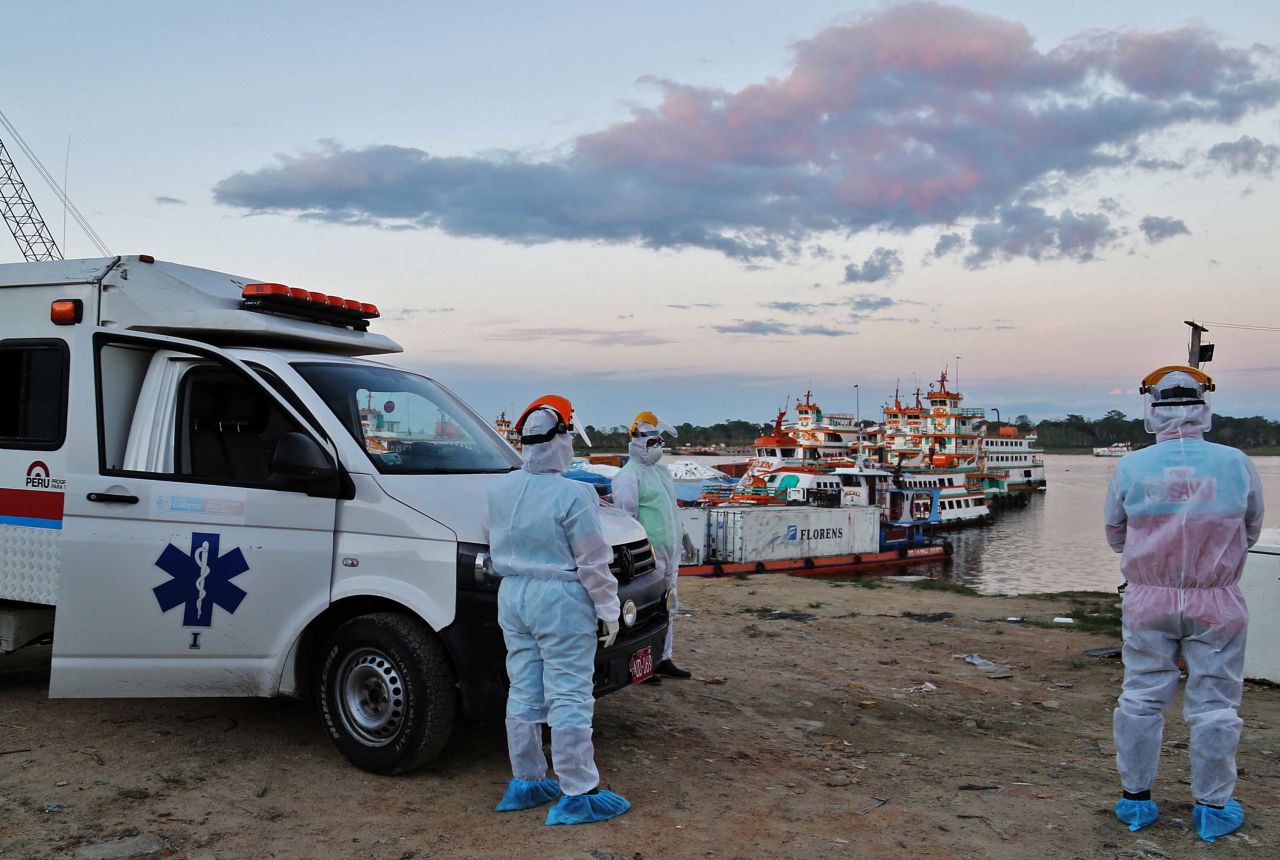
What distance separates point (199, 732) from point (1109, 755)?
5297mm

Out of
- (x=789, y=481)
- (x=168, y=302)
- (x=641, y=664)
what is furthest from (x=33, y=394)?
(x=789, y=481)

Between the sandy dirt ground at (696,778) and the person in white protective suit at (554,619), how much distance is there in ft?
0.75

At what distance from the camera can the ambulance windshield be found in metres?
5.18

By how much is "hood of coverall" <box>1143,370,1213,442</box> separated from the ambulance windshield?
3.41m

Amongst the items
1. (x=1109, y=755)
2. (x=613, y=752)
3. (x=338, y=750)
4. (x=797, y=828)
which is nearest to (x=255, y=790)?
(x=338, y=750)

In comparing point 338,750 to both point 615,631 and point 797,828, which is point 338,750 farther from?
point 797,828

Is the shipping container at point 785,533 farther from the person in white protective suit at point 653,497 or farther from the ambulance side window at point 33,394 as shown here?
the ambulance side window at point 33,394

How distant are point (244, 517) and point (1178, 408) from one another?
463cm

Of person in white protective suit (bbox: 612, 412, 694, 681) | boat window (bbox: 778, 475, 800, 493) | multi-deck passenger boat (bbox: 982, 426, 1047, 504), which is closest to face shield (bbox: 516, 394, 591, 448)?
person in white protective suit (bbox: 612, 412, 694, 681)

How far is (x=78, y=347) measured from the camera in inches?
214

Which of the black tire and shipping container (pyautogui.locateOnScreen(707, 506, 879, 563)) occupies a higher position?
the black tire

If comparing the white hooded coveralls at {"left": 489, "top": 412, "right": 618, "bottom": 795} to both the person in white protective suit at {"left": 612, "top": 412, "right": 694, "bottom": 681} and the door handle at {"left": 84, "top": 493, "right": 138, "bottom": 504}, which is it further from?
the person in white protective suit at {"left": 612, "top": 412, "right": 694, "bottom": 681}

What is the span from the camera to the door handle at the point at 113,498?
200 inches

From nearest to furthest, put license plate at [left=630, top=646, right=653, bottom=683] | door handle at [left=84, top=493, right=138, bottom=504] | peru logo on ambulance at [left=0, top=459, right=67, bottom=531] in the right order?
1. license plate at [left=630, top=646, right=653, bottom=683]
2. door handle at [left=84, top=493, right=138, bottom=504]
3. peru logo on ambulance at [left=0, top=459, right=67, bottom=531]
